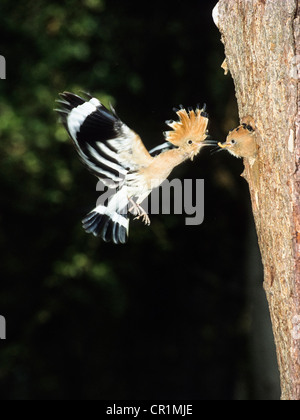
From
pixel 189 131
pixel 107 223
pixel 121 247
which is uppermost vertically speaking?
pixel 121 247

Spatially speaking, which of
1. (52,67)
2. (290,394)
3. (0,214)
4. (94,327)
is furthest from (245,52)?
(94,327)

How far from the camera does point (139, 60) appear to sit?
3217 mm

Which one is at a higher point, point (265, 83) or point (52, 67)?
point (52, 67)

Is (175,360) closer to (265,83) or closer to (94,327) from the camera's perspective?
(94,327)

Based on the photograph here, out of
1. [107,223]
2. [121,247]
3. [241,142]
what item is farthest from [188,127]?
[121,247]

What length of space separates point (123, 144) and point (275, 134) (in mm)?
362

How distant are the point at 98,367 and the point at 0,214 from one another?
1.06m

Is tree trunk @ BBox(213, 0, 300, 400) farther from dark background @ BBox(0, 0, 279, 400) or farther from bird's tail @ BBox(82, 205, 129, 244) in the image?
dark background @ BBox(0, 0, 279, 400)

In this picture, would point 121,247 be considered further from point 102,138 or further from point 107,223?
point 102,138

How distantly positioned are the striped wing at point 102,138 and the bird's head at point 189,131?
82 mm

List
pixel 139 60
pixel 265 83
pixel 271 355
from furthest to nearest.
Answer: pixel 271 355
pixel 139 60
pixel 265 83

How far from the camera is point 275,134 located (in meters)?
1.46

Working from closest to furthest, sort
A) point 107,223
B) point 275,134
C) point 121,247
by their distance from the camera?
point 275,134 → point 107,223 → point 121,247

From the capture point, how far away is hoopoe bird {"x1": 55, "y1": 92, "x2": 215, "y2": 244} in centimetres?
146
